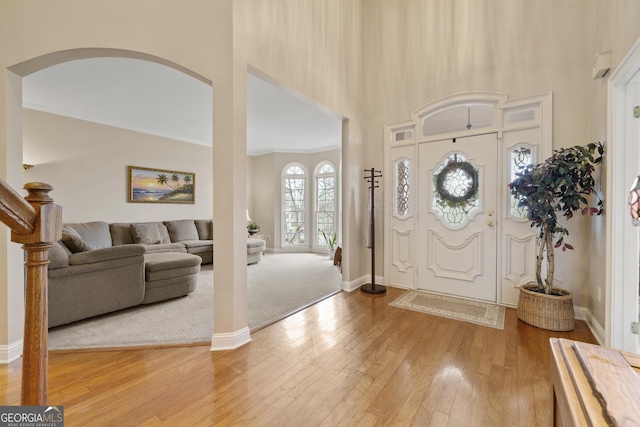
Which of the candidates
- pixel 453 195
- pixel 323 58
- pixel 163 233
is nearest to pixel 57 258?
pixel 163 233

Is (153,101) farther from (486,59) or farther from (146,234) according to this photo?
(486,59)

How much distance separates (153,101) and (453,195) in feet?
15.2

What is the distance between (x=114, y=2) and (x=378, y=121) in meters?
3.14

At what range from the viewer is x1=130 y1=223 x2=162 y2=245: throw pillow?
5.14 meters

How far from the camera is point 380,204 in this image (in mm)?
4066

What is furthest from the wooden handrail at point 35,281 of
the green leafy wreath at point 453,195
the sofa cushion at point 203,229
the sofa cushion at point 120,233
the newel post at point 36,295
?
the sofa cushion at point 203,229

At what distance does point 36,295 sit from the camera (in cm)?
85

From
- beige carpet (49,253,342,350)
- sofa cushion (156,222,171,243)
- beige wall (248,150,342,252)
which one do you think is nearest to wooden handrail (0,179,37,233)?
beige carpet (49,253,342,350)

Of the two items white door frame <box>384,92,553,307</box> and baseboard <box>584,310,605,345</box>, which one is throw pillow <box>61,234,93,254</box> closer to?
white door frame <box>384,92,553,307</box>

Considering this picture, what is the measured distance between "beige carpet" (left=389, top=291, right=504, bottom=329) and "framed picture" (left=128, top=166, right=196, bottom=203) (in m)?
5.27

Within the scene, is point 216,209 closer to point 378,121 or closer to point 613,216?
point 378,121

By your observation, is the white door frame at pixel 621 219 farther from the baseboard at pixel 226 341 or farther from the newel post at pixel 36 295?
the newel post at pixel 36 295

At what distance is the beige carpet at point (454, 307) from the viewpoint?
283 centimetres

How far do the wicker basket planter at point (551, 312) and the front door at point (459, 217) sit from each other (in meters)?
0.61
